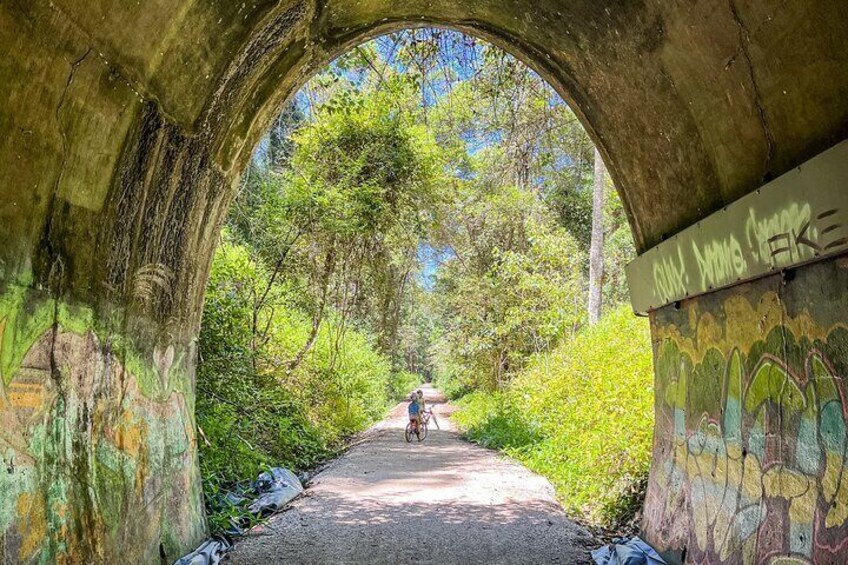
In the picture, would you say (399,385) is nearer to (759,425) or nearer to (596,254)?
(596,254)

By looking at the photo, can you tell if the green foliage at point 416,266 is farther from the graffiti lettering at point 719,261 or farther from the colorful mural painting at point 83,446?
the graffiti lettering at point 719,261

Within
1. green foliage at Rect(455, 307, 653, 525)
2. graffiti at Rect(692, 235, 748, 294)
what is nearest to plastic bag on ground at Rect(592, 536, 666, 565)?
green foliage at Rect(455, 307, 653, 525)

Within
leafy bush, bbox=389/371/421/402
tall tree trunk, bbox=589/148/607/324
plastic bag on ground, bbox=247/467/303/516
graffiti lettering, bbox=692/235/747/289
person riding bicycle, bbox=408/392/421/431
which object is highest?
tall tree trunk, bbox=589/148/607/324

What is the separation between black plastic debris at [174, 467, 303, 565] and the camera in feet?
17.7

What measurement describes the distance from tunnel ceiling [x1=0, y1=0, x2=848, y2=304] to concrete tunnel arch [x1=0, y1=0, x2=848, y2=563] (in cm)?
2

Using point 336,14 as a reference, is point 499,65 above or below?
above

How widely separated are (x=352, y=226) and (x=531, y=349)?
8.85m

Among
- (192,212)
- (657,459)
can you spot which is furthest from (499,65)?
(657,459)

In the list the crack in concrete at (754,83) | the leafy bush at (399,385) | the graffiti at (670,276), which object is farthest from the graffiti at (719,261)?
the leafy bush at (399,385)

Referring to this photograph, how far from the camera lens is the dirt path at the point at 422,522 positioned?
5.87 meters

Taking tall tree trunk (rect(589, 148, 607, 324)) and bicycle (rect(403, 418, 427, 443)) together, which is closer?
tall tree trunk (rect(589, 148, 607, 324))

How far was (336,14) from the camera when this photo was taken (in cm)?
572

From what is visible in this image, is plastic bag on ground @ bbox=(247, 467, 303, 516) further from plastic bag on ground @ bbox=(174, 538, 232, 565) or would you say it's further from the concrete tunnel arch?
the concrete tunnel arch

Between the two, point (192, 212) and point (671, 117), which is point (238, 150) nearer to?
point (192, 212)
